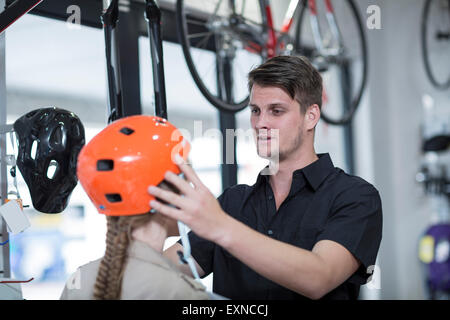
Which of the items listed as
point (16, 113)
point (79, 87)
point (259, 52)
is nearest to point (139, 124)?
point (16, 113)

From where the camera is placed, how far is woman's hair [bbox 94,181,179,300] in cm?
104

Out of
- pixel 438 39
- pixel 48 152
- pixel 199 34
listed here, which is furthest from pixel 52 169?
pixel 438 39

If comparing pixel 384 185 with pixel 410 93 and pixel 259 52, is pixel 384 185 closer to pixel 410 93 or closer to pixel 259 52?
pixel 410 93

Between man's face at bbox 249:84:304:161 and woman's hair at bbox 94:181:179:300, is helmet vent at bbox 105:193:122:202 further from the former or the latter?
man's face at bbox 249:84:304:161

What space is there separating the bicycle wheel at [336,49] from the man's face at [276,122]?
164cm

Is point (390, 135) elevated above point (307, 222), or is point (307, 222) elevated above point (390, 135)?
point (390, 135)

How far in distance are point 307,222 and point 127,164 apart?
68cm

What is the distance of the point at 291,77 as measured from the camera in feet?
5.11

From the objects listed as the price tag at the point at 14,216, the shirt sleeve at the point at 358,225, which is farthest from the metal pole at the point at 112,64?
the shirt sleeve at the point at 358,225

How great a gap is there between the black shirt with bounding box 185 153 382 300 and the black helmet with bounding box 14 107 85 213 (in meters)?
0.49

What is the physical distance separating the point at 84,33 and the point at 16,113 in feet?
2.95

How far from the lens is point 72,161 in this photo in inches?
56.8

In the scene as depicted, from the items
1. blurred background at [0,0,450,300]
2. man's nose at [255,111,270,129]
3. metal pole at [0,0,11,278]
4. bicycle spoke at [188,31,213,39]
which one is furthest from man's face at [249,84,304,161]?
blurred background at [0,0,450,300]

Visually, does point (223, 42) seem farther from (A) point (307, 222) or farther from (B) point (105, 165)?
(B) point (105, 165)
